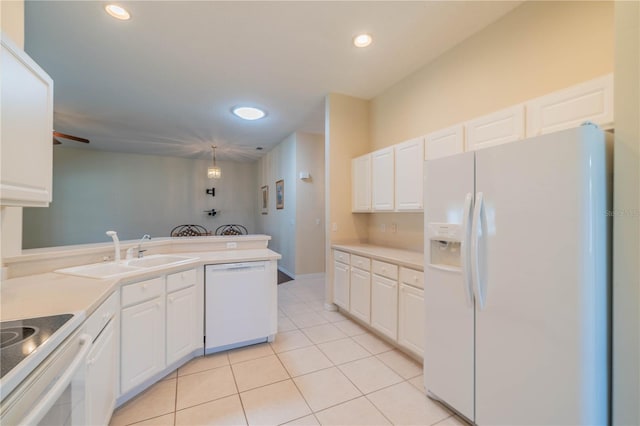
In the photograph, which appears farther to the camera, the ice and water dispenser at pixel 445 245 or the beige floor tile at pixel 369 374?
the beige floor tile at pixel 369 374

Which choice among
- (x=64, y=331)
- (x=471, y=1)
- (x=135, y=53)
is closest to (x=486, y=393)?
(x=64, y=331)

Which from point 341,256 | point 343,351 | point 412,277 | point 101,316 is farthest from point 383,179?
point 101,316

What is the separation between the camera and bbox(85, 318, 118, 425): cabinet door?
1208mm

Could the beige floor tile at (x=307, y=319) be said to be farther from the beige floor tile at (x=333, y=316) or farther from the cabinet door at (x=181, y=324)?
the cabinet door at (x=181, y=324)

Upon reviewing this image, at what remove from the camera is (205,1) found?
197 cm

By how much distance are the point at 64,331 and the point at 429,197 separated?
199cm

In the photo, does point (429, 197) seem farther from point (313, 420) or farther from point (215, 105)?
point (215, 105)

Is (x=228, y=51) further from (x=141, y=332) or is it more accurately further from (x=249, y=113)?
(x=141, y=332)

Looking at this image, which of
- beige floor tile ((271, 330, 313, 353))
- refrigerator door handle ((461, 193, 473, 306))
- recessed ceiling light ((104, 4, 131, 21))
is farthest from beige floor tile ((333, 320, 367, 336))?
recessed ceiling light ((104, 4, 131, 21))

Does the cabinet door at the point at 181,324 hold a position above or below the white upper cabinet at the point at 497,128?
below

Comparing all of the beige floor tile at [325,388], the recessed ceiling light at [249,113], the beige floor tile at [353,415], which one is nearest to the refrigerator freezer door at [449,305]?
the beige floor tile at [353,415]

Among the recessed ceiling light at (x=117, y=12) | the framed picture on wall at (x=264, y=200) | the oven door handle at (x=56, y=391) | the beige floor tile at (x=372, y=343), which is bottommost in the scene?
the beige floor tile at (x=372, y=343)

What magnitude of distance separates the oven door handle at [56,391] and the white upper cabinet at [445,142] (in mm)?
2643

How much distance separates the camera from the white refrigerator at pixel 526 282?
45.2 inches
